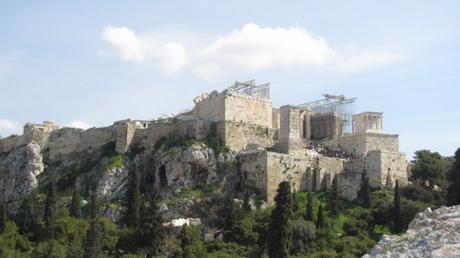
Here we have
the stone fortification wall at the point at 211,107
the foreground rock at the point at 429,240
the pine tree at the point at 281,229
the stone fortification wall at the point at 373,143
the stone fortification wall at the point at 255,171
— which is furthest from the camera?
the stone fortification wall at the point at 373,143

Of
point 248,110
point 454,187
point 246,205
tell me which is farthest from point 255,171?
point 454,187

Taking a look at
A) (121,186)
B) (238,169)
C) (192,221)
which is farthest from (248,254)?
(121,186)

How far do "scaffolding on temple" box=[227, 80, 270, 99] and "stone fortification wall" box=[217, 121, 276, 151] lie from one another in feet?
14.8

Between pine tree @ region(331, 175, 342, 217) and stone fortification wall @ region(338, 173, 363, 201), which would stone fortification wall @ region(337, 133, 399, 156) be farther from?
pine tree @ region(331, 175, 342, 217)

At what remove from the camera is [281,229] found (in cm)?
6209

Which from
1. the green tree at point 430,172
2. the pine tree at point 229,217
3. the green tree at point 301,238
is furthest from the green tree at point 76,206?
the green tree at point 430,172

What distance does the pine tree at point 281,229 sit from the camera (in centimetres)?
6131

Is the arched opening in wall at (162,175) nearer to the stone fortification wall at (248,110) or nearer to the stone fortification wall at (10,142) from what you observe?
the stone fortification wall at (248,110)

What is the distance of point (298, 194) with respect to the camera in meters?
82.0

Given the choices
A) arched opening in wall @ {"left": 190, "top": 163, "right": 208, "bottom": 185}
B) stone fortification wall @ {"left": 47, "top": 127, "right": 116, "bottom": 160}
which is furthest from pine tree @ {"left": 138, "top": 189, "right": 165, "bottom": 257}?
stone fortification wall @ {"left": 47, "top": 127, "right": 116, "bottom": 160}

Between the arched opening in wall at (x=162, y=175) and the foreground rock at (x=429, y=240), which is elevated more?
the arched opening in wall at (x=162, y=175)

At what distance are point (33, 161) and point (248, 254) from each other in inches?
1364

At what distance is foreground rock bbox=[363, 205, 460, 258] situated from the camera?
126ft

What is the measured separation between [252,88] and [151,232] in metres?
26.4
